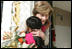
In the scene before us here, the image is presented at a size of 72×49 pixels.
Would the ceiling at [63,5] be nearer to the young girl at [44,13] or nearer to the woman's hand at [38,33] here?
the young girl at [44,13]

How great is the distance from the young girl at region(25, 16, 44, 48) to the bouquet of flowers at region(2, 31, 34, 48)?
0.13 ft

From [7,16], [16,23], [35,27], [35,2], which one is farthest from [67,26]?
[7,16]

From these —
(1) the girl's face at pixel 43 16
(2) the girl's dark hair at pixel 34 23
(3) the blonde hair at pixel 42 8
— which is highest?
(3) the blonde hair at pixel 42 8

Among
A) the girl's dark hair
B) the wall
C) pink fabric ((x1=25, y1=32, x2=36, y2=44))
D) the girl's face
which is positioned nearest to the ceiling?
the wall

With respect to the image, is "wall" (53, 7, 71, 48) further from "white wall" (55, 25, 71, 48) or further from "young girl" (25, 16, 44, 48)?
"young girl" (25, 16, 44, 48)

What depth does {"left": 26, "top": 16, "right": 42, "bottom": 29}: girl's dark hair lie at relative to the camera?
2.43ft

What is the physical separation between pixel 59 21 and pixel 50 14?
0.13 metres

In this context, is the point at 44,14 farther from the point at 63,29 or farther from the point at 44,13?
the point at 63,29

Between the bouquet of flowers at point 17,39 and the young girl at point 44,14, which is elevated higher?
the young girl at point 44,14

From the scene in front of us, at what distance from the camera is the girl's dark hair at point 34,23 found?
74cm

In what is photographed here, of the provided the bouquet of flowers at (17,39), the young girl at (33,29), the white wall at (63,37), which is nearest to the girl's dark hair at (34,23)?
the young girl at (33,29)

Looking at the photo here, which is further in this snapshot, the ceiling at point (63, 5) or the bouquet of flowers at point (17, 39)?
the ceiling at point (63, 5)

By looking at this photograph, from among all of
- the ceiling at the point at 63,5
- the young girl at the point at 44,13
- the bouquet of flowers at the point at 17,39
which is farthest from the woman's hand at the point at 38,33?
the ceiling at the point at 63,5

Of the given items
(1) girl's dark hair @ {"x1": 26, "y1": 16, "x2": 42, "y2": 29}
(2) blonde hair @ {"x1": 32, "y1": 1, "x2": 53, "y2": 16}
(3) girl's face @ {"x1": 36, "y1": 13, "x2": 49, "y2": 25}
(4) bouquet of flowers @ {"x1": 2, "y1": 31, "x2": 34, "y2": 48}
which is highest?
(2) blonde hair @ {"x1": 32, "y1": 1, "x2": 53, "y2": 16}
